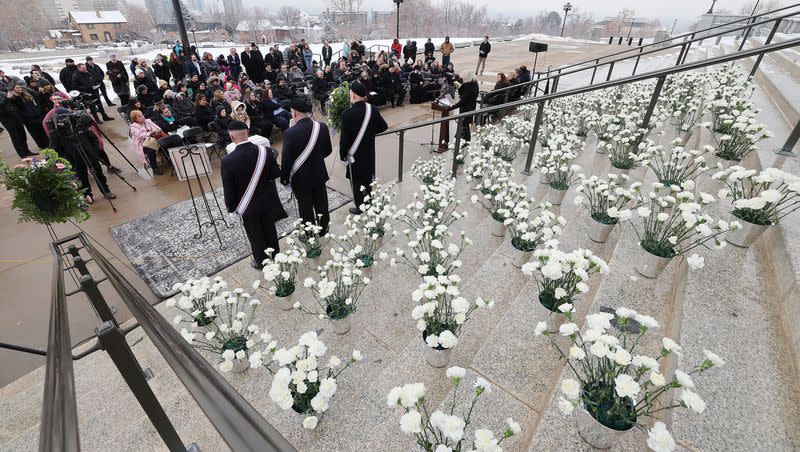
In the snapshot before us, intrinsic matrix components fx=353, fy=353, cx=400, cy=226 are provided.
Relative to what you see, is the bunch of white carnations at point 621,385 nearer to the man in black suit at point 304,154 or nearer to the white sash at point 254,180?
the white sash at point 254,180

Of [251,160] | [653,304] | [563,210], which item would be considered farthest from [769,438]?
[251,160]

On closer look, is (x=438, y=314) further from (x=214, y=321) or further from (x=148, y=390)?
(x=214, y=321)

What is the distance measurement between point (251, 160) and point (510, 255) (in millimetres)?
2788

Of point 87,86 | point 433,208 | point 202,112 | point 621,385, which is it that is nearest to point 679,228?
point 621,385

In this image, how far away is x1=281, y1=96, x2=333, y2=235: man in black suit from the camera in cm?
414

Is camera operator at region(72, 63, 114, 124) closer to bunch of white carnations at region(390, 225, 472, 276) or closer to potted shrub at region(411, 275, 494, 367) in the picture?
bunch of white carnations at region(390, 225, 472, 276)

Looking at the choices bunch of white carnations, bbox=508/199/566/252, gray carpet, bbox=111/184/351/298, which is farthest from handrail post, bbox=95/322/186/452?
gray carpet, bbox=111/184/351/298

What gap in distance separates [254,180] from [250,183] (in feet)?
0.17

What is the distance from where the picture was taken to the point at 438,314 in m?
2.37

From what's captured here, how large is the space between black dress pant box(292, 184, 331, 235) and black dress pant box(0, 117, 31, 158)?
810 centimetres

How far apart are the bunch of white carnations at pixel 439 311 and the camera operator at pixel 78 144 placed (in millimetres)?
6530

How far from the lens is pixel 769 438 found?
157cm

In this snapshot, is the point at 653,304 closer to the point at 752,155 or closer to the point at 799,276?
the point at 799,276

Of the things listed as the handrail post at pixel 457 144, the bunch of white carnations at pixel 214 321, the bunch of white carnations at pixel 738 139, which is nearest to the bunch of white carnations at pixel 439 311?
the bunch of white carnations at pixel 214 321
